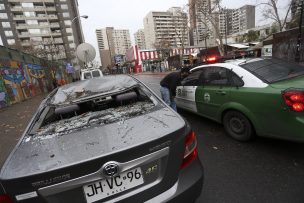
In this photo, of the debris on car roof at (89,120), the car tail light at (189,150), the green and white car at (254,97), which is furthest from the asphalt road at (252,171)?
the debris on car roof at (89,120)

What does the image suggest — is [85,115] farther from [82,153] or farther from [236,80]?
[236,80]

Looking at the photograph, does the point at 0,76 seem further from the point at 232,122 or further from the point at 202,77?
the point at 232,122

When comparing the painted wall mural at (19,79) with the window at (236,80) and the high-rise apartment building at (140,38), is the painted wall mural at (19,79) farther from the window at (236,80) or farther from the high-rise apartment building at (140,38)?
the high-rise apartment building at (140,38)

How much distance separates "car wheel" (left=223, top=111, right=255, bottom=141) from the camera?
3.44 m

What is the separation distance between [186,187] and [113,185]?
639mm

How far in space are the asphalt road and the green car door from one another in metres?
0.65

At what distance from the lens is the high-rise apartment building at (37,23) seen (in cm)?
5794

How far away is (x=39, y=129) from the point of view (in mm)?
2223

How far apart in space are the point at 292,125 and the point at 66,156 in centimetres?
295

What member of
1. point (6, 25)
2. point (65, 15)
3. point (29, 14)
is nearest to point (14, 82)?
point (6, 25)

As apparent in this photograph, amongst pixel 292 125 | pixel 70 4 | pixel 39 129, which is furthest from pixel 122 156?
pixel 70 4

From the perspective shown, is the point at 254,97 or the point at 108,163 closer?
the point at 108,163

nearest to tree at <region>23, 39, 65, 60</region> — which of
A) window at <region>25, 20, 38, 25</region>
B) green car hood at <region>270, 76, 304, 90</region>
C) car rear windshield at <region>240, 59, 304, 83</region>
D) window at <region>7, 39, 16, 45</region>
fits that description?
window at <region>7, 39, 16, 45</region>

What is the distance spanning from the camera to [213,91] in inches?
157
